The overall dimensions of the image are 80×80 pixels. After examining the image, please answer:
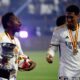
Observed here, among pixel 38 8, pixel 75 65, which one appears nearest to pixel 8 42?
pixel 75 65

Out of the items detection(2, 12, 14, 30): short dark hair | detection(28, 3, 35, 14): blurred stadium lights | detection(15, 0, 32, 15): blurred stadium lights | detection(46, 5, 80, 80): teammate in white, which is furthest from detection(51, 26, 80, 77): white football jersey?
detection(28, 3, 35, 14): blurred stadium lights

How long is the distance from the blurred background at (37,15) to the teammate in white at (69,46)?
33.6m

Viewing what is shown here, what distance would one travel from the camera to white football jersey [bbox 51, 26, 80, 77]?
10.7 m

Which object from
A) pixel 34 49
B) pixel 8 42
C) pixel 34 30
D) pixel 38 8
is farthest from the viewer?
pixel 38 8

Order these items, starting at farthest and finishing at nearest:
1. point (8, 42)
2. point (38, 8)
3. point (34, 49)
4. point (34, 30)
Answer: point (38, 8) → point (34, 30) → point (34, 49) → point (8, 42)

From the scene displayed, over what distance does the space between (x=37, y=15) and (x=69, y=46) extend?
167ft

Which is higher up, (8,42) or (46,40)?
(8,42)

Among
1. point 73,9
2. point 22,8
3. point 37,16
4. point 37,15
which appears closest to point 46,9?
point 37,15

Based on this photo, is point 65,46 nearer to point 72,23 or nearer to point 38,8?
point 72,23

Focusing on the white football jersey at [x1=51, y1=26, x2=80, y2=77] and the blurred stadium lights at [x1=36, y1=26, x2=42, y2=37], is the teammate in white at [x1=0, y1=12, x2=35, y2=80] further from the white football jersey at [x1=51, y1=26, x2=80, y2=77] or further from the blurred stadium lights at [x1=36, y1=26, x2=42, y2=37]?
the blurred stadium lights at [x1=36, y1=26, x2=42, y2=37]

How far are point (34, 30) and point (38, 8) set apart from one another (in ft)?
36.7

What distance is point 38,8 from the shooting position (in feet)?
208

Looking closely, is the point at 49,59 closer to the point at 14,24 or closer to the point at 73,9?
the point at 14,24

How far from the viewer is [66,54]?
10.7 metres
